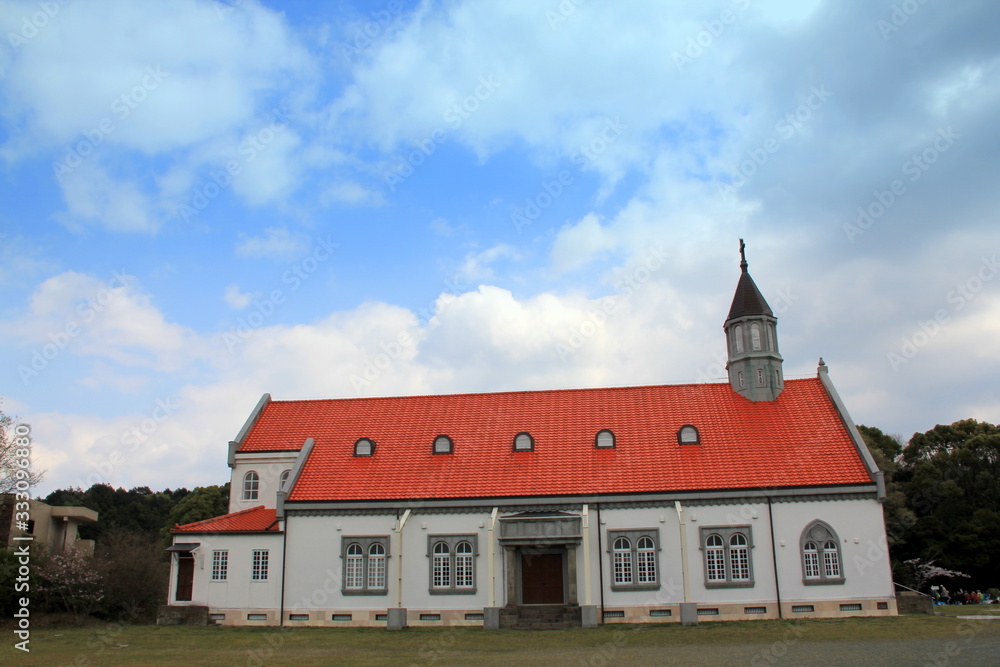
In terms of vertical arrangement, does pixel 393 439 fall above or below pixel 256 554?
above

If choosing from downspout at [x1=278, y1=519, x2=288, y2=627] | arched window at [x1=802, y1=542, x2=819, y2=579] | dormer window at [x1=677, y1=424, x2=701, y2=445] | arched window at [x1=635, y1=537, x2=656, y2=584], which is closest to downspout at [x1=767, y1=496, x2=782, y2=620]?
arched window at [x1=802, y1=542, x2=819, y2=579]

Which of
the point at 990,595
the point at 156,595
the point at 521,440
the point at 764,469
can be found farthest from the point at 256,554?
the point at 990,595

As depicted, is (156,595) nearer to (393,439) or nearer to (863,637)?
(393,439)

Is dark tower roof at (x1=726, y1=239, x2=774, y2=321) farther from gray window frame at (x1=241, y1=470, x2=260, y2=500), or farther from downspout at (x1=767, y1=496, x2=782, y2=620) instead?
gray window frame at (x1=241, y1=470, x2=260, y2=500)

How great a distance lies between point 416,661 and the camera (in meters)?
20.6

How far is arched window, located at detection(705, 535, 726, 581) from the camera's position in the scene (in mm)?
30438

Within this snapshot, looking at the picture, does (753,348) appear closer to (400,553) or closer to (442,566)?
(442,566)

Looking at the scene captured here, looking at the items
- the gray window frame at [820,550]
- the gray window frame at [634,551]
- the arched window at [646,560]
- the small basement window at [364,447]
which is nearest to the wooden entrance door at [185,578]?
the small basement window at [364,447]

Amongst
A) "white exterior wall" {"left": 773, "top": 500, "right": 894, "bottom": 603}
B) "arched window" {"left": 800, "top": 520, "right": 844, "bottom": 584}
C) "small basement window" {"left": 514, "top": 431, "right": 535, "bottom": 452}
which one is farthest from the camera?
"small basement window" {"left": 514, "top": 431, "right": 535, "bottom": 452}

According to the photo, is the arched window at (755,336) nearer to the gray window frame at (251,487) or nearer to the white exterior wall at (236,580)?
the white exterior wall at (236,580)

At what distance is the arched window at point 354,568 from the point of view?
31953 mm

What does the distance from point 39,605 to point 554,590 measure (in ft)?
70.7

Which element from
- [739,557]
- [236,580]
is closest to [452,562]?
[236,580]

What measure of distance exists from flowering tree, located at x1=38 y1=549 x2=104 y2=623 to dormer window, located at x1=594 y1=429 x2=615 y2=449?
2188 cm
